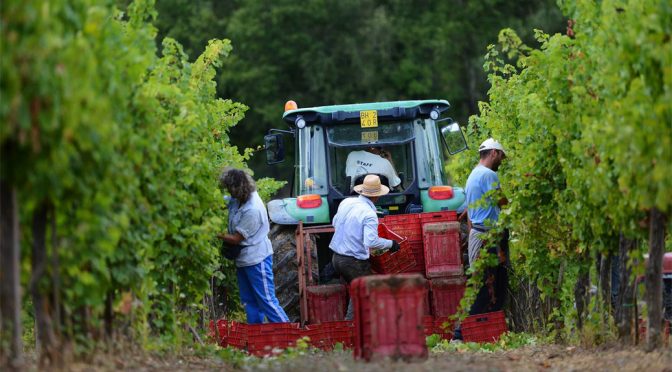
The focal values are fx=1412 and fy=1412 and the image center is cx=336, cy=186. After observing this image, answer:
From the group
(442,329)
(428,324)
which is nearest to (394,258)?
(428,324)

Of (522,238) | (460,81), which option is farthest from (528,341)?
(460,81)

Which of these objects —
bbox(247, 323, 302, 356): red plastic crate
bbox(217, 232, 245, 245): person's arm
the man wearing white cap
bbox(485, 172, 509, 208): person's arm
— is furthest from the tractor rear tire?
bbox(485, 172, 509, 208): person's arm

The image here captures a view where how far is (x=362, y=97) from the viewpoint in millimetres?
44219

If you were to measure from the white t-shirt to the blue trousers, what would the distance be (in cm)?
169

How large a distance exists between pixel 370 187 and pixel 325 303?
49.4 inches

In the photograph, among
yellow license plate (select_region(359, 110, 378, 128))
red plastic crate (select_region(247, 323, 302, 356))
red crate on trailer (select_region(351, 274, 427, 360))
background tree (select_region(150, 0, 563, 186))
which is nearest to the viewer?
red crate on trailer (select_region(351, 274, 427, 360))

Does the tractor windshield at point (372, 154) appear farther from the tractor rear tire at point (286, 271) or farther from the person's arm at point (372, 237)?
the person's arm at point (372, 237)

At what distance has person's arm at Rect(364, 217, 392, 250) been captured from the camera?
13484 mm

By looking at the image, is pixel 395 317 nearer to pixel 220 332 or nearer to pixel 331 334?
pixel 331 334

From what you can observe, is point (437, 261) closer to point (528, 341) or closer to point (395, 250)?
point (395, 250)

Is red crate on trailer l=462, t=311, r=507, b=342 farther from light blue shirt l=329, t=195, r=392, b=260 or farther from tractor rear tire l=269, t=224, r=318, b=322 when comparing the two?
tractor rear tire l=269, t=224, r=318, b=322

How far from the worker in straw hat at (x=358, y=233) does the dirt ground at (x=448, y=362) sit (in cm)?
172

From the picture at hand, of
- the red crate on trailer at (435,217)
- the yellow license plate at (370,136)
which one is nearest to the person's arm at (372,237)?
the red crate on trailer at (435,217)

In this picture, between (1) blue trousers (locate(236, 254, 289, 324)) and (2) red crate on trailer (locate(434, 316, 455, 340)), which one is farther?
(2) red crate on trailer (locate(434, 316, 455, 340))
